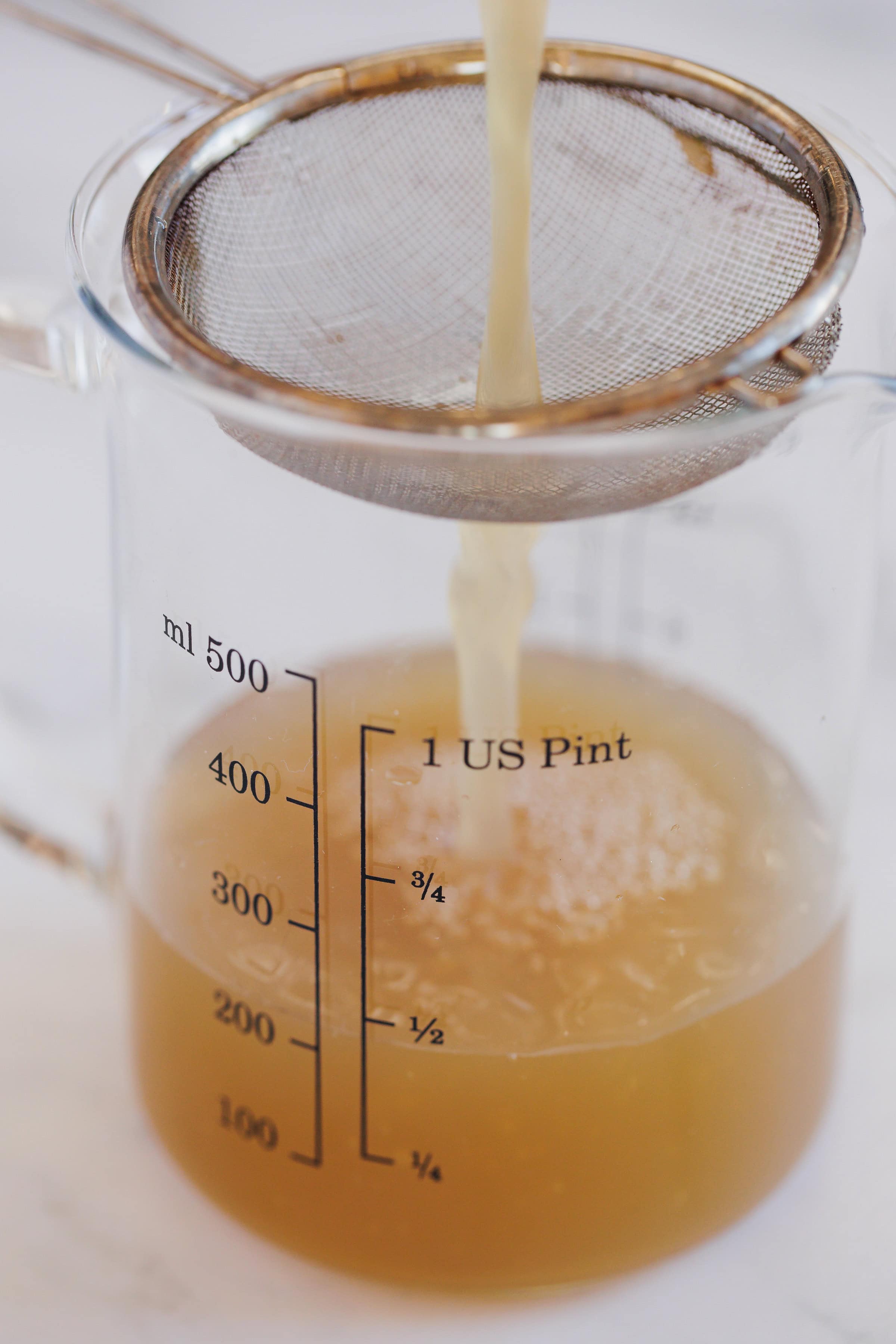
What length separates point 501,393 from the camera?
3.31 ft

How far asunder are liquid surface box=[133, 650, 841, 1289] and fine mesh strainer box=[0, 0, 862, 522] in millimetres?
183

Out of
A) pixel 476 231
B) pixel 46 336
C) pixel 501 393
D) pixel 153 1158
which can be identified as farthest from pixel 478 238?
pixel 153 1158

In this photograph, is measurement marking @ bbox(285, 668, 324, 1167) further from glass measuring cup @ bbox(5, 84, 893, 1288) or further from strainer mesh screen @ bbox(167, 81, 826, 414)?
strainer mesh screen @ bbox(167, 81, 826, 414)

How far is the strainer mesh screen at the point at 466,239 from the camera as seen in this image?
106 centimetres

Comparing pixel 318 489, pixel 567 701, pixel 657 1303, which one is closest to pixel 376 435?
pixel 318 489

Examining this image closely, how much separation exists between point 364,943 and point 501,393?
0.32 metres

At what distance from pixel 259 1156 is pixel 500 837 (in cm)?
22

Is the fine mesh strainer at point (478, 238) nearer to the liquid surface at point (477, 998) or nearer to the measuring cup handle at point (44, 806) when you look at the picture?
the liquid surface at point (477, 998)

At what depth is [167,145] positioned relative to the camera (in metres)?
1.05

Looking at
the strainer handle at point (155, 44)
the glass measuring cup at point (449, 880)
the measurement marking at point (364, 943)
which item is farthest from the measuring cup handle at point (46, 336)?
the measurement marking at point (364, 943)

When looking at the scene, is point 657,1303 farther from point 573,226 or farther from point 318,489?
point 573,226

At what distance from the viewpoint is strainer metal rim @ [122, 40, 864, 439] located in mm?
811

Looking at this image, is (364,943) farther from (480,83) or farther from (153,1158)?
(480,83)

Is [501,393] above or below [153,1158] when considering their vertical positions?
above
